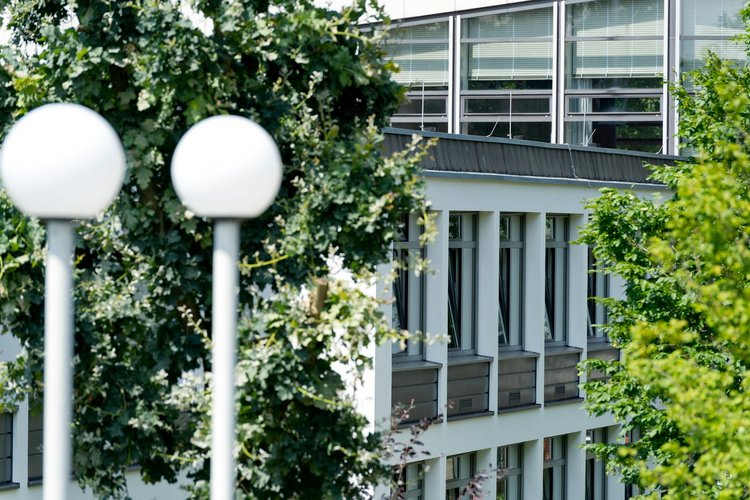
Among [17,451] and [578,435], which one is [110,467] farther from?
[578,435]

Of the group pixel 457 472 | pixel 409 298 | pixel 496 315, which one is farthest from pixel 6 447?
pixel 496 315

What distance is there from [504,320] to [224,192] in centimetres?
1649

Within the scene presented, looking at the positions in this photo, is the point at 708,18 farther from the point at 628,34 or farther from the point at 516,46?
the point at 516,46

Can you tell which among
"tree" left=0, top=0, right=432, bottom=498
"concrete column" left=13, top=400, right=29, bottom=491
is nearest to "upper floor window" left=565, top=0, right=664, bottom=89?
"concrete column" left=13, top=400, right=29, bottom=491

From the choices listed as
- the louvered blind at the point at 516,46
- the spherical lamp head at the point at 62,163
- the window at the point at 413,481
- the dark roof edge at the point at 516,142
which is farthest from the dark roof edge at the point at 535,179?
the spherical lamp head at the point at 62,163

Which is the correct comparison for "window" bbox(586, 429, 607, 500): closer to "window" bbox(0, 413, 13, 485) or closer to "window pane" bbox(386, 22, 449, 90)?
"window pane" bbox(386, 22, 449, 90)

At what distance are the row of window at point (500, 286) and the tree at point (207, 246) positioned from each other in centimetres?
805

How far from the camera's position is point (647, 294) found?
1564 centimetres

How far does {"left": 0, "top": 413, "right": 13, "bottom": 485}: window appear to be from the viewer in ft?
45.9

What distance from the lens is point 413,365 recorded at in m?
18.5

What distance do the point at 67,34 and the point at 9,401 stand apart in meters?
2.72

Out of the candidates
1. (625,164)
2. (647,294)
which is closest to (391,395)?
(647,294)

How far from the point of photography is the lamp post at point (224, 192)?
4.71m

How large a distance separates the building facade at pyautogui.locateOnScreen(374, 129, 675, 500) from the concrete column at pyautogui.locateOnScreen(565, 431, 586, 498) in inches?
0.8
